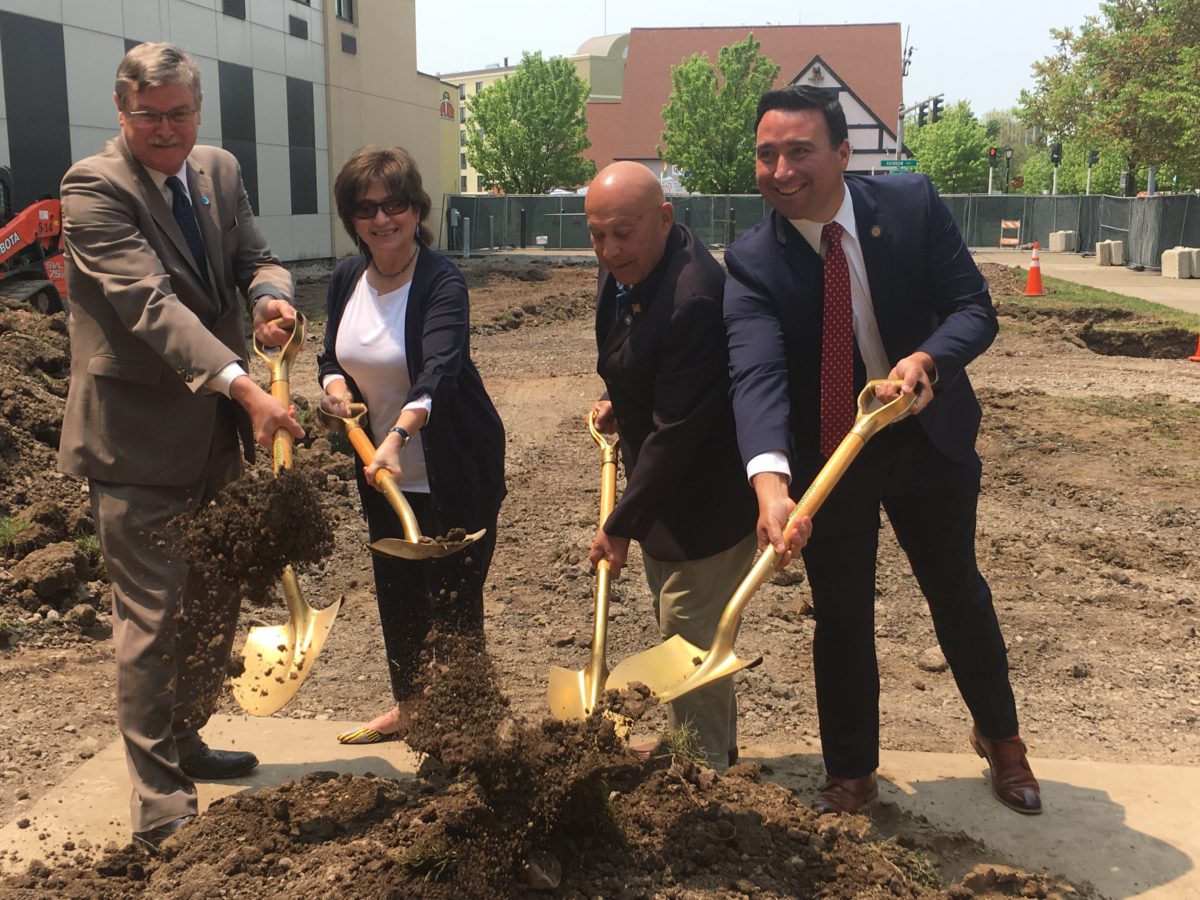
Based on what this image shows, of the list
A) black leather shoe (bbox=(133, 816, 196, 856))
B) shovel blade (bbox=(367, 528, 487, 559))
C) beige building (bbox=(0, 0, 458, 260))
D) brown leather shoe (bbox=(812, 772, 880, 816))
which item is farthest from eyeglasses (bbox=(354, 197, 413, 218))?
beige building (bbox=(0, 0, 458, 260))

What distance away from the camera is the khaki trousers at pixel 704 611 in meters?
3.30

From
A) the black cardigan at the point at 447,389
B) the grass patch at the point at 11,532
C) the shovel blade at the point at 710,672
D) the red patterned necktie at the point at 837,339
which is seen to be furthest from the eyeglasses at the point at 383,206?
the grass patch at the point at 11,532

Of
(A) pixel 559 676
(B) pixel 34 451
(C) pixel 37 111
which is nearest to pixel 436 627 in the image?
(A) pixel 559 676

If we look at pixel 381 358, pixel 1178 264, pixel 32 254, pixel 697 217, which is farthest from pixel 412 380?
pixel 697 217

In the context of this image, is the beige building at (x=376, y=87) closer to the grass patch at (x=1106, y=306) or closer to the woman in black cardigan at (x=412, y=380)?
the grass patch at (x=1106, y=306)

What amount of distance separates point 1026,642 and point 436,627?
9.22 ft

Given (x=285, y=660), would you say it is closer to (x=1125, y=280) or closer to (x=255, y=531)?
(x=255, y=531)

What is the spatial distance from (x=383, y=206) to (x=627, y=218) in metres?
0.84

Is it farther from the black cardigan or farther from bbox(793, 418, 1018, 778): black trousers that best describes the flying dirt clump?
bbox(793, 418, 1018, 778): black trousers

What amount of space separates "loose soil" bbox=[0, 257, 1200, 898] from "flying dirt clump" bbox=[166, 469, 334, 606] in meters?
0.39

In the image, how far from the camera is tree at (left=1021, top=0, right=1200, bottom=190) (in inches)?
1150

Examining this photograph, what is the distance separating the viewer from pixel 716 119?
51.6m

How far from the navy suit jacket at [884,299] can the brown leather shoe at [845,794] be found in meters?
0.94

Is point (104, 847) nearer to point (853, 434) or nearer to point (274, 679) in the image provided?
point (274, 679)
